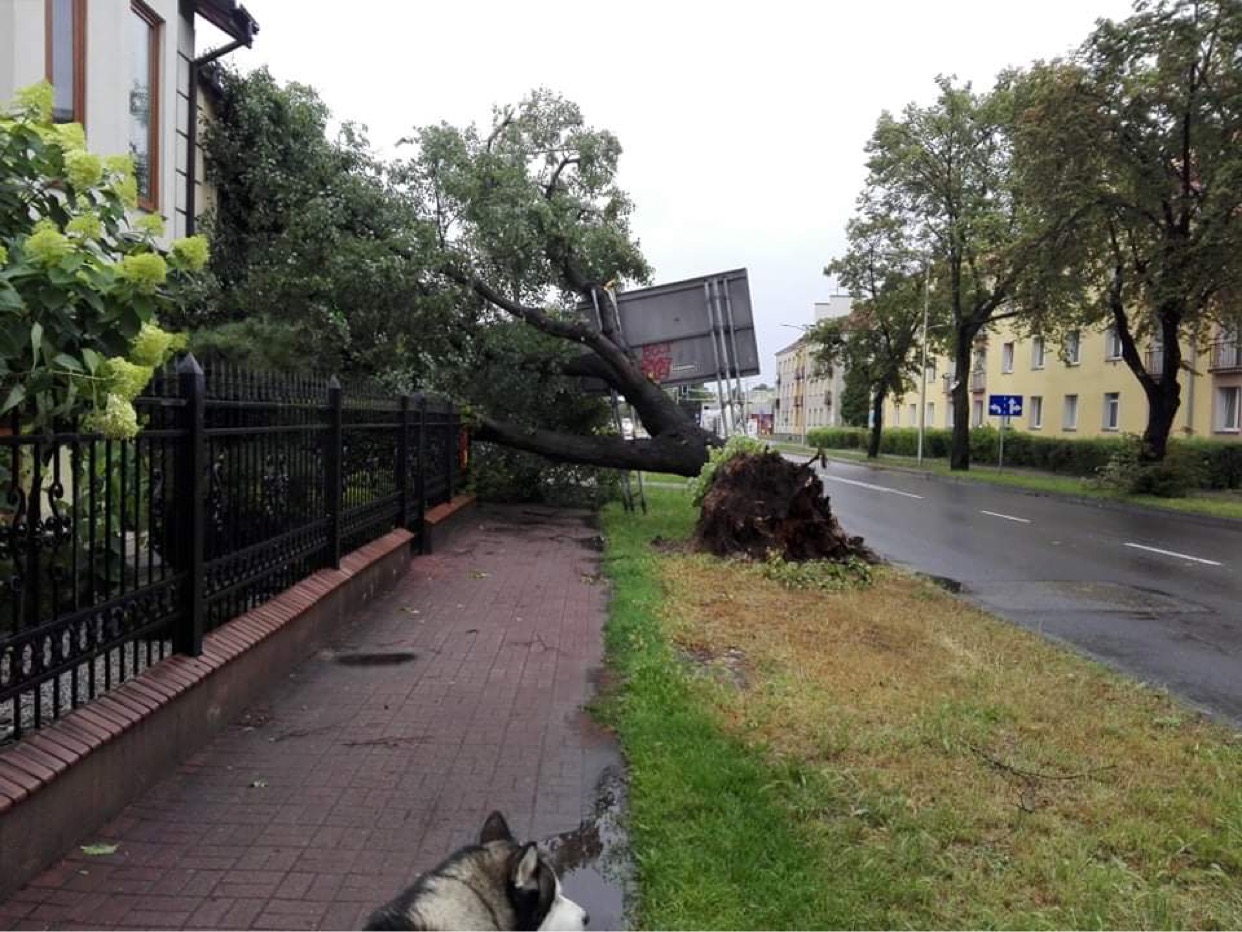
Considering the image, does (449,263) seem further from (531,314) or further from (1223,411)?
(1223,411)

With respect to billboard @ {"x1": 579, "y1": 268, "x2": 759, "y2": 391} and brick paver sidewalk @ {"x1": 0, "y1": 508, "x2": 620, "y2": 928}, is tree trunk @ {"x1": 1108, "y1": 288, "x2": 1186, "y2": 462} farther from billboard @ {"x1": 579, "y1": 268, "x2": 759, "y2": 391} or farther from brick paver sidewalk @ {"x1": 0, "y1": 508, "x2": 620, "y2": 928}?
brick paver sidewalk @ {"x1": 0, "y1": 508, "x2": 620, "y2": 928}

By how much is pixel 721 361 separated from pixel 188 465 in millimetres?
13114

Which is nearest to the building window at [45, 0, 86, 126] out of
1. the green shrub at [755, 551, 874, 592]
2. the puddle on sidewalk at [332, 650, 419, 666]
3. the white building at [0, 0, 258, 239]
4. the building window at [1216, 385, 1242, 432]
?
the white building at [0, 0, 258, 239]

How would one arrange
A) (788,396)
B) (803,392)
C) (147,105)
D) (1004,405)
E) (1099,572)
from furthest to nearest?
(788,396) < (803,392) < (1004,405) < (1099,572) < (147,105)

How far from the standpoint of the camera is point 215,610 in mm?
5527

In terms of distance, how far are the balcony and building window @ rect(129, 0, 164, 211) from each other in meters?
33.7

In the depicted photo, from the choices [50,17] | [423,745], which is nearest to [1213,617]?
[423,745]

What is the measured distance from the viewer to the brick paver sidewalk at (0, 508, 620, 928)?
11.4 feet

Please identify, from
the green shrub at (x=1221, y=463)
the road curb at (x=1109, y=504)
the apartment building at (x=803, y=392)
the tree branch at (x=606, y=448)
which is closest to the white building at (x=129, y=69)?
the tree branch at (x=606, y=448)

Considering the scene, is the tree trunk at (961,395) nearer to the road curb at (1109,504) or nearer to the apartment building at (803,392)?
the road curb at (1109,504)

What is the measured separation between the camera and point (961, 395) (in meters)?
36.8

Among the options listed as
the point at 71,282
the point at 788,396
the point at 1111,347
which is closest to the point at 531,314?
the point at 71,282

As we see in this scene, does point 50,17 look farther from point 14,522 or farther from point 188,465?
point 14,522

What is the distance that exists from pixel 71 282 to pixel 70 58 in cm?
725
